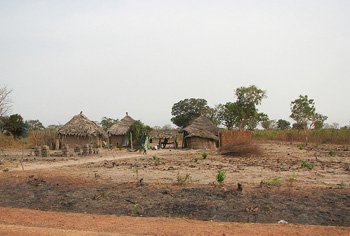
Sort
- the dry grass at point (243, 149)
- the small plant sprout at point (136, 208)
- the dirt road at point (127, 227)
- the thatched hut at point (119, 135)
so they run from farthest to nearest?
the thatched hut at point (119, 135) < the dry grass at point (243, 149) < the small plant sprout at point (136, 208) < the dirt road at point (127, 227)

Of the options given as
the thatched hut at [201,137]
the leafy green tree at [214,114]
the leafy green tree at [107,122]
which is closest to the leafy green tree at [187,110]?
the leafy green tree at [214,114]

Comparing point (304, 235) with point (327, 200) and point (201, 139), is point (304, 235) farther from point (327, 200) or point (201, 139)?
point (201, 139)

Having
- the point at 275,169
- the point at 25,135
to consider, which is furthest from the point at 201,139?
the point at 25,135

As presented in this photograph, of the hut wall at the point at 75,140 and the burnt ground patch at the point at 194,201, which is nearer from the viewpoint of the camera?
the burnt ground patch at the point at 194,201

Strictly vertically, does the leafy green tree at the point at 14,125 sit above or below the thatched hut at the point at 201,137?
above

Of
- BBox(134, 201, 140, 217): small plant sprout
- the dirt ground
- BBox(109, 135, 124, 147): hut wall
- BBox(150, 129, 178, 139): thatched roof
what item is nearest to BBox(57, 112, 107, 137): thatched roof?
BBox(109, 135, 124, 147): hut wall

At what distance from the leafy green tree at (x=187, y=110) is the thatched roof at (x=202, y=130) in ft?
74.5

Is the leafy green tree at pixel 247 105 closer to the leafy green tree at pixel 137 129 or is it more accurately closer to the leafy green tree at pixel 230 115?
the leafy green tree at pixel 230 115

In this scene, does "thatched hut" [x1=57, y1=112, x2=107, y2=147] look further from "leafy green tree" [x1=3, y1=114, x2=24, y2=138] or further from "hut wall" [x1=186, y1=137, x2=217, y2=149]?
"leafy green tree" [x1=3, y1=114, x2=24, y2=138]

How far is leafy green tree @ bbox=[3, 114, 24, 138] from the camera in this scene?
32.6 metres

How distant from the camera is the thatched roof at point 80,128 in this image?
26.0 meters

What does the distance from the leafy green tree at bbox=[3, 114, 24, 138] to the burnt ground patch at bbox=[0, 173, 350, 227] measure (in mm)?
27601

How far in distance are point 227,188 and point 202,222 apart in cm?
177

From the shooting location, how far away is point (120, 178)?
924 cm
